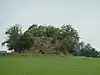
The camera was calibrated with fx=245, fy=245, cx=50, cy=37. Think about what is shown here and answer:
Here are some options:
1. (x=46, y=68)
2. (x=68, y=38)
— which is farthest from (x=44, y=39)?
(x=46, y=68)

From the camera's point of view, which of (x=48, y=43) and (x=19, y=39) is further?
(x=19, y=39)

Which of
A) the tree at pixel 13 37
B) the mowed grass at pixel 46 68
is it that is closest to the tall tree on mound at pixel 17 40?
the tree at pixel 13 37

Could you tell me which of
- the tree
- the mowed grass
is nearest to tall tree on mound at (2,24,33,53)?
the tree

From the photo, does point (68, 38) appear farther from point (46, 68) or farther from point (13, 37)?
point (46, 68)

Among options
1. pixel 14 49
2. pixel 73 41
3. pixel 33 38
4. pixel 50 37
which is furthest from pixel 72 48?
pixel 14 49

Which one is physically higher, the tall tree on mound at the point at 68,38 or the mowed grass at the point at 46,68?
the tall tree on mound at the point at 68,38

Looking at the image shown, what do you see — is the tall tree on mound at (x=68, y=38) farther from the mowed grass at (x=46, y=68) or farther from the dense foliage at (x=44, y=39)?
the mowed grass at (x=46, y=68)

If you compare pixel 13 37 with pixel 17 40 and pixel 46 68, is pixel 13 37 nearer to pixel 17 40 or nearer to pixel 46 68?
pixel 17 40

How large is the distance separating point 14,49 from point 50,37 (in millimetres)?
7636

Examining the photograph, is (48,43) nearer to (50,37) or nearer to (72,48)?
(50,37)

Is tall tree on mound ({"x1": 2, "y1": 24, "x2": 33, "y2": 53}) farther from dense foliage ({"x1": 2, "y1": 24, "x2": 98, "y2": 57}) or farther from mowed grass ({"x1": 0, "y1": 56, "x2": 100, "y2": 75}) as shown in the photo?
mowed grass ({"x1": 0, "y1": 56, "x2": 100, "y2": 75})

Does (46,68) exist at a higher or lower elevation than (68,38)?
lower

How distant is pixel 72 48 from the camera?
46094 millimetres

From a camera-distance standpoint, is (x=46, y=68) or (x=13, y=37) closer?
(x=46, y=68)
